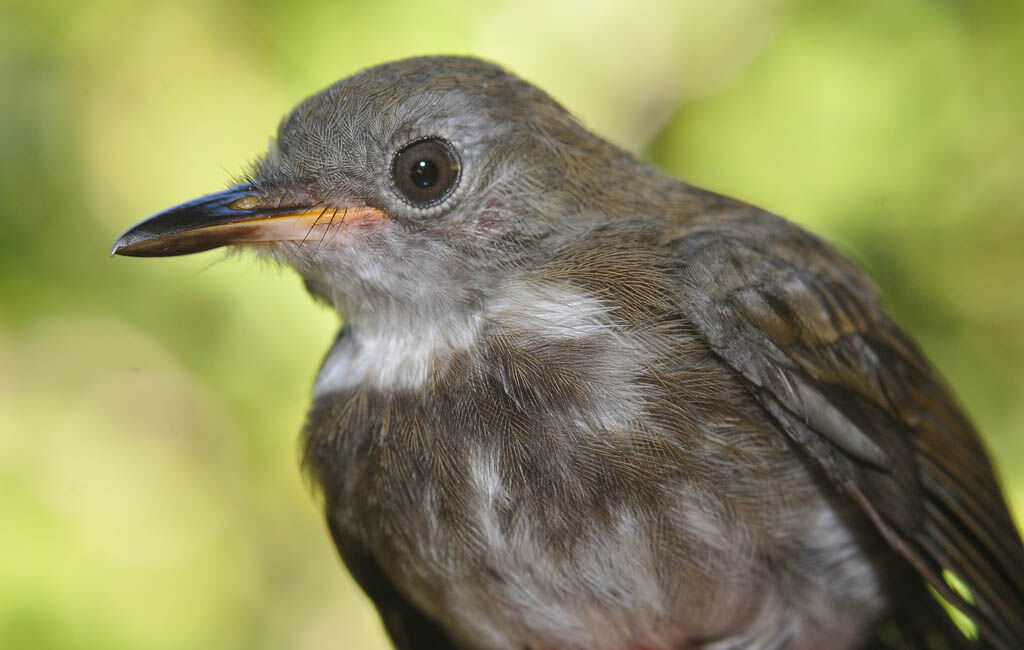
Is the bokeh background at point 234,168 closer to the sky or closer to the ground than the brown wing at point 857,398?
closer to the sky

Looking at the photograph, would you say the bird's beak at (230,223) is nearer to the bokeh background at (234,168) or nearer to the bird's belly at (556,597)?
the bird's belly at (556,597)

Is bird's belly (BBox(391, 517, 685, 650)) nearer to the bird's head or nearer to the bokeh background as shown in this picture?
the bird's head

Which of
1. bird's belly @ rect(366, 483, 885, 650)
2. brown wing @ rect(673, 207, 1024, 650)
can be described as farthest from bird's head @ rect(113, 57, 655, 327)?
bird's belly @ rect(366, 483, 885, 650)

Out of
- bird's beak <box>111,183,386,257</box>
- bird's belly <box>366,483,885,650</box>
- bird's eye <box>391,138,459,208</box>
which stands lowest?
bird's belly <box>366,483,885,650</box>

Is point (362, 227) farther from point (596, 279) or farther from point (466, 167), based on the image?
point (596, 279)

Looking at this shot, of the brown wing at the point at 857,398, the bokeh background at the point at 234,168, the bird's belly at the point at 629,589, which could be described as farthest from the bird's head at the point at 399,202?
the bokeh background at the point at 234,168

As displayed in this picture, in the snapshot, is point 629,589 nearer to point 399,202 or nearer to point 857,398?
point 857,398

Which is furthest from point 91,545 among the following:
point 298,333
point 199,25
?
point 199,25
